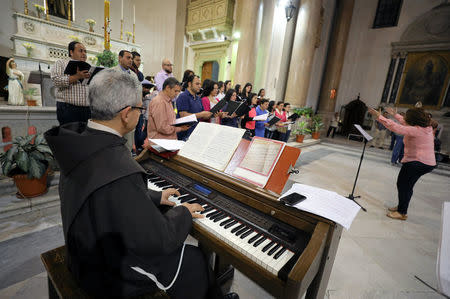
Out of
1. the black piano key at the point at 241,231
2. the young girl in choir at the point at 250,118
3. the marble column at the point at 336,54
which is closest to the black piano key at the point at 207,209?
the black piano key at the point at 241,231

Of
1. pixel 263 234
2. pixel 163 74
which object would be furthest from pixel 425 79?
pixel 263 234

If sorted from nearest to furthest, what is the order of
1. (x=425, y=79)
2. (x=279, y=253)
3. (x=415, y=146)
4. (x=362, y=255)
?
(x=279, y=253) < (x=362, y=255) < (x=415, y=146) < (x=425, y=79)

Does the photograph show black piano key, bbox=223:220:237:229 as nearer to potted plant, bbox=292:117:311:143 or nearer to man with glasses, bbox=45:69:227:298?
man with glasses, bbox=45:69:227:298

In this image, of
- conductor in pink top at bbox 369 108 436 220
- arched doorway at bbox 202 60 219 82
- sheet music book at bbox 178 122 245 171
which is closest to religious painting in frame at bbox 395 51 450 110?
arched doorway at bbox 202 60 219 82

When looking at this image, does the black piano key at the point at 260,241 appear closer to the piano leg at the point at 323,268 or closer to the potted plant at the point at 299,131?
the piano leg at the point at 323,268

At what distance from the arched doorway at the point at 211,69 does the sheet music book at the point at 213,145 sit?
418 inches

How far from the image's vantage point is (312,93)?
13141 mm

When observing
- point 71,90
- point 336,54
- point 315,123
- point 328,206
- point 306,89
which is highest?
point 336,54

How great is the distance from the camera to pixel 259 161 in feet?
4.71

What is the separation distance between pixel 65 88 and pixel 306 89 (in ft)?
32.0

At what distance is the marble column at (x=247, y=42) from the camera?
7660 mm

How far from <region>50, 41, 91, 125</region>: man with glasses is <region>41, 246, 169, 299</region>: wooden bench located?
2173mm

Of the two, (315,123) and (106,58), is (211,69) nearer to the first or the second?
(315,123)

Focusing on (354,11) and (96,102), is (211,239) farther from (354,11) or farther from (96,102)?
(354,11)
